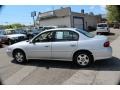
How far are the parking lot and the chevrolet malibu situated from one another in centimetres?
34

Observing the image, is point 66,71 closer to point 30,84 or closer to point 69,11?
point 30,84

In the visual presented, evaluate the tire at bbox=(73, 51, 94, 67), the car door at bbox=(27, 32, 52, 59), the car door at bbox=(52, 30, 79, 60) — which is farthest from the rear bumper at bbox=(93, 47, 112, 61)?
the car door at bbox=(27, 32, 52, 59)

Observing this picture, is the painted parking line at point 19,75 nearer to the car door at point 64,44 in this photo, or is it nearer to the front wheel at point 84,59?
the car door at point 64,44

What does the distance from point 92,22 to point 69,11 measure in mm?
11129

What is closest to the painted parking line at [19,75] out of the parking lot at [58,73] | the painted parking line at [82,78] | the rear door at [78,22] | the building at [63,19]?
the parking lot at [58,73]

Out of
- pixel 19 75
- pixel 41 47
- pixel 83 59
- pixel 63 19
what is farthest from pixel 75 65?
pixel 63 19

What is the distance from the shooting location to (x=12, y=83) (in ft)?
21.1

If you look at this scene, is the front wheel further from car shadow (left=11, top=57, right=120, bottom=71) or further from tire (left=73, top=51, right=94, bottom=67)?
car shadow (left=11, top=57, right=120, bottom=71)

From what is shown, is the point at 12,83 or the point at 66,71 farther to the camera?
the point at 66,71

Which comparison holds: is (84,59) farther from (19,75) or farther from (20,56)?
(20,56)

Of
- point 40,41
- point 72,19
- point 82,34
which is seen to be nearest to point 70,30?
point 82,34

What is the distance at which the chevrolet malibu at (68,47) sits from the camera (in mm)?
7629

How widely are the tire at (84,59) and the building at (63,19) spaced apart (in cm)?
Answer: 2848

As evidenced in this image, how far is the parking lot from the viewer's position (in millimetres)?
6430
